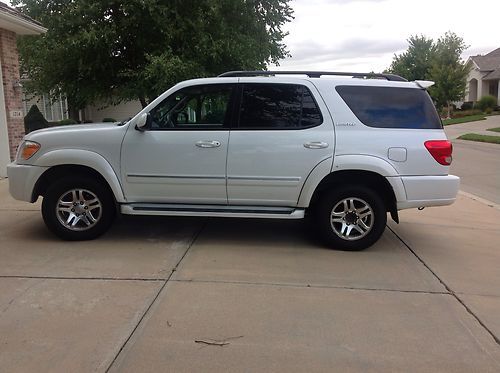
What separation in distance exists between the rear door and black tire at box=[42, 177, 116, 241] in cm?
148

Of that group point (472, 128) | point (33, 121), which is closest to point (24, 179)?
point (33, 121)

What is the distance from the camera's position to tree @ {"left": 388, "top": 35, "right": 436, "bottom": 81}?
50656 millimetres

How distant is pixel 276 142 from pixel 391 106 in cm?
138

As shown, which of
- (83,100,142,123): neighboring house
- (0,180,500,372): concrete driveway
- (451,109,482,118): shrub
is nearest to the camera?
(0,180,500,372): concrete driveway

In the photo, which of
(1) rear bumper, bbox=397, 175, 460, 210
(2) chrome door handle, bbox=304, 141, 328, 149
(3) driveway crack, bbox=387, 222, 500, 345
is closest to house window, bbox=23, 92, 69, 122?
(2) chrome door handle, bbox=304, 141, 328, 149

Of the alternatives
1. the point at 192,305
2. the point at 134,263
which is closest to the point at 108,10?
the point at 134,263

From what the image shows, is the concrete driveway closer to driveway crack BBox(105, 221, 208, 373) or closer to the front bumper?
driveway crack BBox(105, 221, 208, 373)

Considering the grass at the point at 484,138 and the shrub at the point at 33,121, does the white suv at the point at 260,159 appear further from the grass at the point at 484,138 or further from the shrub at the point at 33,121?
the grass at the point at 484,138

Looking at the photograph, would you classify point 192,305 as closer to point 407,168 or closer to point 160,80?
point 407,168

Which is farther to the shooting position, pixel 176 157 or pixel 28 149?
pixel 28 149

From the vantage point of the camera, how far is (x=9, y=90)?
36.3ft

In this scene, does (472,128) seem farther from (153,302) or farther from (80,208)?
(153,302)

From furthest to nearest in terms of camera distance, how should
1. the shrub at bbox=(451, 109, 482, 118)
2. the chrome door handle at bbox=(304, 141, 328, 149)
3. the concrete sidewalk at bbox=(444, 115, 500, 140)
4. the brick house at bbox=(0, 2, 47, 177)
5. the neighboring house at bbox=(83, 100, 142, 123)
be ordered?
the shrub at bbox=(451, 109, 482, 118) < the neighboring house at bbox=(83, 100, 142, 123) < the concrete sidewalk at bbox=(444, 115, 500, 140) < the brick house at bbox=(0, 2, 47, 177) < the chrome door handle at bbox=(304, 141, 328, 149)

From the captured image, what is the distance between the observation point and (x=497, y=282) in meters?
5.02
